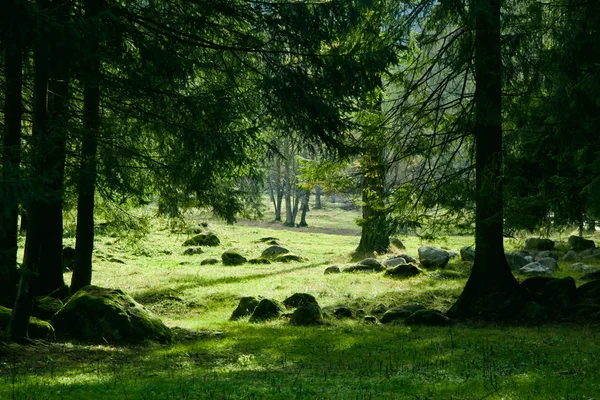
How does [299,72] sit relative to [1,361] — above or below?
above

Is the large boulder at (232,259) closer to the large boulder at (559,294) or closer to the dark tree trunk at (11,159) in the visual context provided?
the dark tree trunk at (11,159)

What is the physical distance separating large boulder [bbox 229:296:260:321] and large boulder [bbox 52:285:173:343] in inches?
120

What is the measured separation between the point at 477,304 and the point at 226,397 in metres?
8.64

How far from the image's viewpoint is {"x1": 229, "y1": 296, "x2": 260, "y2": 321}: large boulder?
13.9m

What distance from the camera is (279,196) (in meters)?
63.7

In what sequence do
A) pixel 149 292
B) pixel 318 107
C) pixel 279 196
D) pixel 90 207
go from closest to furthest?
pixel 318 107, pixel 90 207, pixel 149 292, pixel 279 196

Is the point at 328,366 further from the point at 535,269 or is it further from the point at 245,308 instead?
the point at 535,269

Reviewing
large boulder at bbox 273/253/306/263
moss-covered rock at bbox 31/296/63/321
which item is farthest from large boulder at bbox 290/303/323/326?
large boulder at bbox 273/253/306/263

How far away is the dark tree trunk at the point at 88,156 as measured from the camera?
356 inches

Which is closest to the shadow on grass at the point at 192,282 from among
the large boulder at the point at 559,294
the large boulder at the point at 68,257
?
the large boulder at the point at 68,257

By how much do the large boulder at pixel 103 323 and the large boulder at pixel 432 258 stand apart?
39.3ft

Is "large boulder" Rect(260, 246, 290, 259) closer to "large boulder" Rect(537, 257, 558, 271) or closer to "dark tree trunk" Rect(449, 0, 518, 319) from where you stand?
"large boulder" Rect(537, 257, 558, 271)

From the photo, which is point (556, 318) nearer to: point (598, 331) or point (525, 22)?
point (598, 331)

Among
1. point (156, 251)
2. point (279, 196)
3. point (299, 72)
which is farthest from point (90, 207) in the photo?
point (279, 196)
